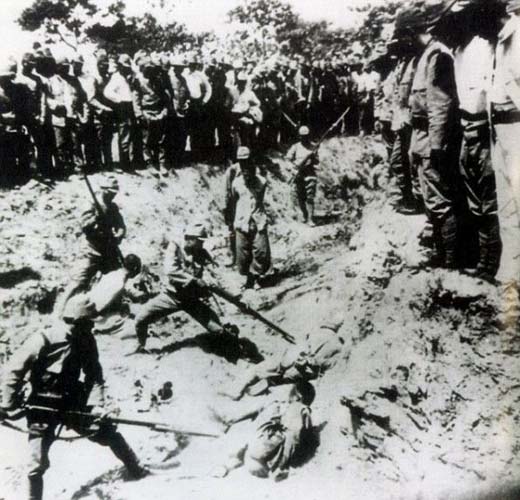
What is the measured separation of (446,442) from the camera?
4176 mm

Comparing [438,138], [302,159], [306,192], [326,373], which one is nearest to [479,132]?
[438,138]

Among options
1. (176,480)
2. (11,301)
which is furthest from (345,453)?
(11,301)

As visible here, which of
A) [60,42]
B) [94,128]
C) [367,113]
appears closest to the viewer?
[60,42]

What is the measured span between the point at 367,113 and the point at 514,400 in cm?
410

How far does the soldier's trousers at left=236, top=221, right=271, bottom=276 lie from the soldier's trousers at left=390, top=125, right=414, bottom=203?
4.67ft

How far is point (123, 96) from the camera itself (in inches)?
240

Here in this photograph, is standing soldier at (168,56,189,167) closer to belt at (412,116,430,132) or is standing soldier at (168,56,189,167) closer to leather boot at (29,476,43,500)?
belt at (412,116,430,132)

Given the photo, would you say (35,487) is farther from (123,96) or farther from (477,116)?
Answer: (123,96)

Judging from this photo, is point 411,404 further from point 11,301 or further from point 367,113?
point 367,113

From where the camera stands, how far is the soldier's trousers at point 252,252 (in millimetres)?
4547

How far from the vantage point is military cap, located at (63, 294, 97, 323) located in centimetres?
366

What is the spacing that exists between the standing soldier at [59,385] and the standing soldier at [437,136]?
241 centimetres

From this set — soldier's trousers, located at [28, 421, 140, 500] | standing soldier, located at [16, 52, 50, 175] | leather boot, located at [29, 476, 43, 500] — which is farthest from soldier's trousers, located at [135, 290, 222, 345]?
standing soldier, located at [16, 52, 50, 175]

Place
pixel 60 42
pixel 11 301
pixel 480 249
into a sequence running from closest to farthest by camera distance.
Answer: pixel 11 301 < pixel 480 249 < pixel 60 42
